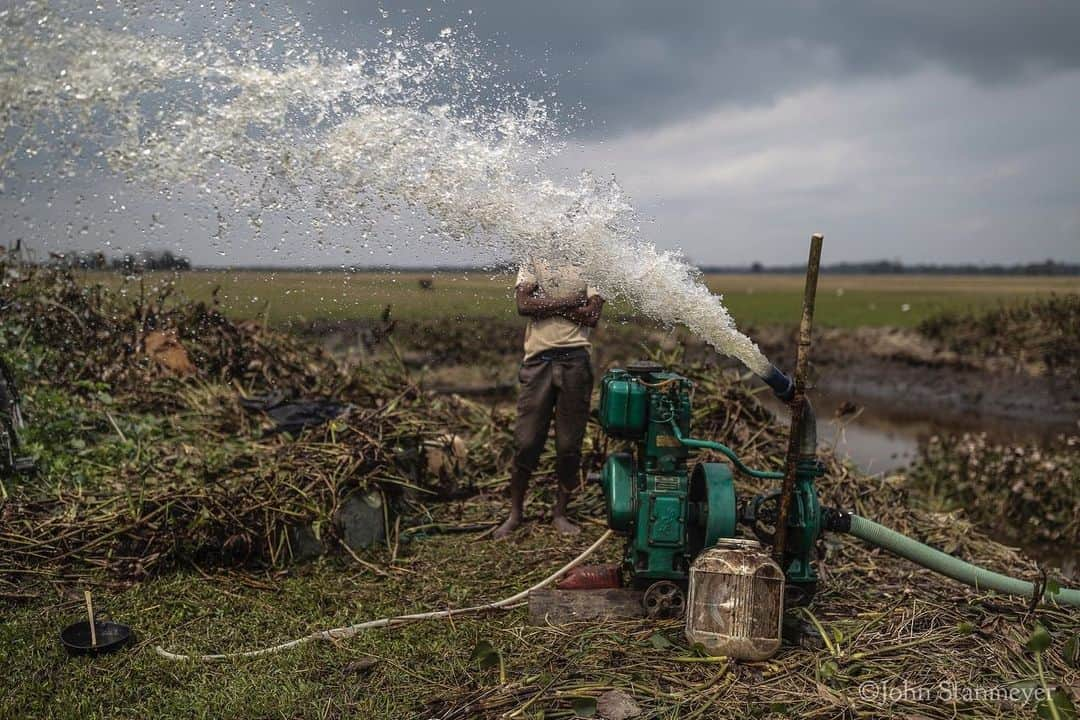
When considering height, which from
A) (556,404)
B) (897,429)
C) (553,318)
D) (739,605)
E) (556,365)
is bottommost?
(897,429)

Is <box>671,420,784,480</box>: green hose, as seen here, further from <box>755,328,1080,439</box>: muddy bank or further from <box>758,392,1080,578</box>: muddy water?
<box>755,328,1080,439</box>: muddy bank

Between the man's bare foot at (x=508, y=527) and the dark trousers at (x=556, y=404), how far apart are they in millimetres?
385

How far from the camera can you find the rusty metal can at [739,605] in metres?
3.56

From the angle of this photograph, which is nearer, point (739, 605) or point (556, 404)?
point (739, 605)

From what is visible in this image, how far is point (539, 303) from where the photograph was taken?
16.5 feet

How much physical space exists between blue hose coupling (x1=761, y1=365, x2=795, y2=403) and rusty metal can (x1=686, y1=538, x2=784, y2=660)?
76 centimetres

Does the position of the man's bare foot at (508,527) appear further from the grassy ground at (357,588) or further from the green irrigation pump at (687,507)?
the green irrigation pump at (687,507)

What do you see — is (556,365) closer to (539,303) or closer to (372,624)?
(539,303)

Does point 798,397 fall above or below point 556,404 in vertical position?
above

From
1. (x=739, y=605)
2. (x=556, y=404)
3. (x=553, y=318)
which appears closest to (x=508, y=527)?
(x=556, y=404)

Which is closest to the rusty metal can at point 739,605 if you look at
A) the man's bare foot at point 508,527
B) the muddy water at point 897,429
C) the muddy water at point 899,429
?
the man's bare foot at point 508,527

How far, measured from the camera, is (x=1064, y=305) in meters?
15.1

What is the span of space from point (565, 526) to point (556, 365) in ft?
3.65

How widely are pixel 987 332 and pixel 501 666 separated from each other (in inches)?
638
